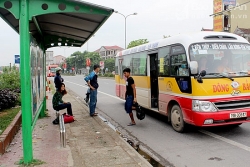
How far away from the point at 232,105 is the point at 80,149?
3664mm

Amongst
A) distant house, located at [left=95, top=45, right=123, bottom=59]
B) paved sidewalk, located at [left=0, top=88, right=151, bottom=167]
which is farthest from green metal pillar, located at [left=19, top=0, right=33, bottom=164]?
distant house, located at [left=95, top=45, right=123, bottom=59]

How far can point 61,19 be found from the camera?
21.0 ft

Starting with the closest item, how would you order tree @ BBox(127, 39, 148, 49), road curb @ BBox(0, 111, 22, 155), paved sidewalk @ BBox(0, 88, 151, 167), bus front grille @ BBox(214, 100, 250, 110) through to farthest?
paved sidewalk @ BBox(0, 88, 151, 167) < road curb @ BBox(0, 111, 22, 155) < bus front grille @ BBox(214, 100, 250, 110) < tree @ BBox(127, 39, 148, 49)

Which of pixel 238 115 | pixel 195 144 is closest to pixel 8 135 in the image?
pixel 195 144

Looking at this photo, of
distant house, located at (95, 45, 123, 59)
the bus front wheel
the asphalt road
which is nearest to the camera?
the asphalt road

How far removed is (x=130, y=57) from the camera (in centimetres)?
1126

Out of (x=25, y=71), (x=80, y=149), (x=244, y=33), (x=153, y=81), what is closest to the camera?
(x=25, y=71)

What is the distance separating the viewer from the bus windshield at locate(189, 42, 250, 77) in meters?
6.47

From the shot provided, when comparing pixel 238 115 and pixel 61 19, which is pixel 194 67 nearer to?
pixel 238 115

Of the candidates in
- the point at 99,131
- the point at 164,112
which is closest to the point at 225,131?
the point at 164,112

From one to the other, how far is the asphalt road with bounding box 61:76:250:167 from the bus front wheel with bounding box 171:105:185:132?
0.17 metres

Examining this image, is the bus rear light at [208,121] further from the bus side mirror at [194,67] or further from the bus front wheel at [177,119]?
the bus side mirror at [194,67]

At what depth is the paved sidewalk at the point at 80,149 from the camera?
4734 millimetres

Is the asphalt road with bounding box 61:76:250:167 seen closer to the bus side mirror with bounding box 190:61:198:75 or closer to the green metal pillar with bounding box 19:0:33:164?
the bus side mirror with bounding box 190:61:198:75
